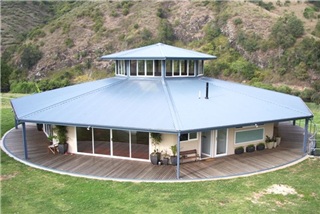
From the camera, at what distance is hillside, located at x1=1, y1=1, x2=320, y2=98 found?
168ft

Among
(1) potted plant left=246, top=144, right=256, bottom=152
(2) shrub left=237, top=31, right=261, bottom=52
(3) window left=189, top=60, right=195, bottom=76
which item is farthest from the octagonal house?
(2) shrub left=237, top=31, right=261, bottom=52

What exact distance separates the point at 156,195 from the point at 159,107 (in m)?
4.74

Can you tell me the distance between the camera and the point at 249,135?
15.6m

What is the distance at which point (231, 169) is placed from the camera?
13.1m

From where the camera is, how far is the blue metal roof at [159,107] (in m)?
13.0

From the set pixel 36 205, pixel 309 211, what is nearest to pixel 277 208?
pixel 309 211

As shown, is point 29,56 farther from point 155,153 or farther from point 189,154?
point 189,154

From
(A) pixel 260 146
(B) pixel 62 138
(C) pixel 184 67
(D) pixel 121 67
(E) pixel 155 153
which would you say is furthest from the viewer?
(D) pixel 121 67

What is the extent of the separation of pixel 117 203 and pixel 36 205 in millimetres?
2798

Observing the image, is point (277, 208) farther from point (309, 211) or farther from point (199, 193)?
point (199, 193)

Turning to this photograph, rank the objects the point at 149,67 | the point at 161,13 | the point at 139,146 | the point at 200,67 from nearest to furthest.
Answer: the point at 139,146, the point at 149,67, the point at 200,67, the point at 161,13

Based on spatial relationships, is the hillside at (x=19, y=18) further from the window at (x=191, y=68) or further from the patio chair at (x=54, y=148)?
the window at (x=191, y=68)

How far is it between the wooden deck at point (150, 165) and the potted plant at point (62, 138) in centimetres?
46

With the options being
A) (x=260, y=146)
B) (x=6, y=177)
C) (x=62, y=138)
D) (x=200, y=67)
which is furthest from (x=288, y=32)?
(x=6, y=177)
